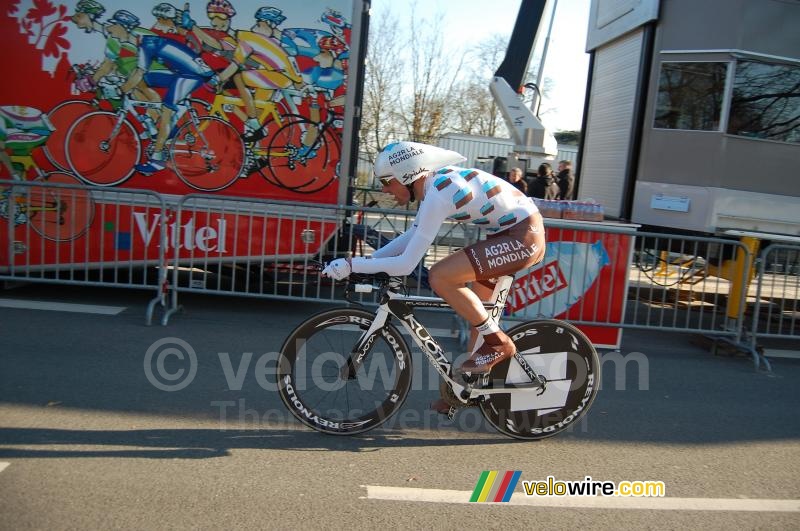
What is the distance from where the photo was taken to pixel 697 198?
923cm

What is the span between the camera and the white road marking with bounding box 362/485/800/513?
367 centimetres

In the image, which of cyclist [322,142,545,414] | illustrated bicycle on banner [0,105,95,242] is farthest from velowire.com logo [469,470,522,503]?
illustrated bicycle on banner [0,105,95,242]

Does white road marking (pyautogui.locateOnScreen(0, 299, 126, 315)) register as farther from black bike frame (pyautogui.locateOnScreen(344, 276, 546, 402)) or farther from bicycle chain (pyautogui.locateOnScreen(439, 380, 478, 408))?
bicycle chain (pyautogui.locateOnScreen(439, 380, 478, 408))

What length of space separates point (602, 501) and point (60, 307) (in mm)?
6003

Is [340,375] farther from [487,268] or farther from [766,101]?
[766,101]

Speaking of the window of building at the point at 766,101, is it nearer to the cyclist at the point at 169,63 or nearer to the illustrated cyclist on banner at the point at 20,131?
the cyclist at the point at 169,63

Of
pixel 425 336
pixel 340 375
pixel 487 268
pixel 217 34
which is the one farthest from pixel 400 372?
pixel 217 34

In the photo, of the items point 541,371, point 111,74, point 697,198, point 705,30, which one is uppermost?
point 705,30

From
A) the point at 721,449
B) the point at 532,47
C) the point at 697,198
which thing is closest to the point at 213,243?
the point at 721,449

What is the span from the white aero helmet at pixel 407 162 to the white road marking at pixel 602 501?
5.67ft

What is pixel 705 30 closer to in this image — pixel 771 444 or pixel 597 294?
pixel 597 294

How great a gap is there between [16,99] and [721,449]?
774 centimetres

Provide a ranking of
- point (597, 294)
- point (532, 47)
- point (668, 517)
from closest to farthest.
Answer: point (668, 517) < point (597, 294) < point (532, 47)

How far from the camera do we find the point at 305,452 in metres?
4.13
